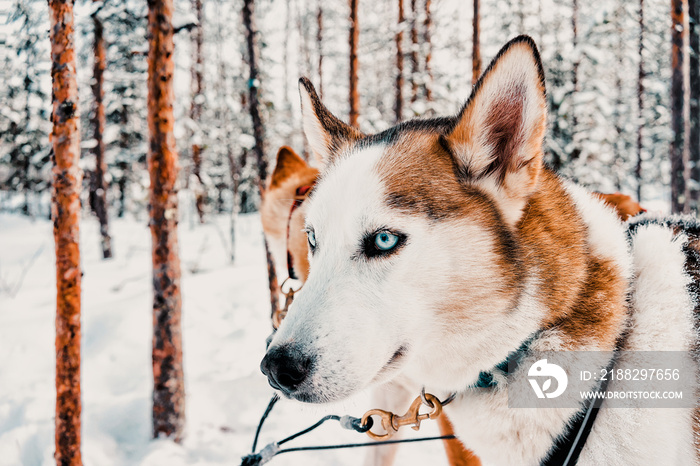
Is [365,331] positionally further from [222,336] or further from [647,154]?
[647,154]

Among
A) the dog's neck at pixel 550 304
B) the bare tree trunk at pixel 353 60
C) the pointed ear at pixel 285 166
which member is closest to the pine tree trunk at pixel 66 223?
the pointed ear at pixel 285 166

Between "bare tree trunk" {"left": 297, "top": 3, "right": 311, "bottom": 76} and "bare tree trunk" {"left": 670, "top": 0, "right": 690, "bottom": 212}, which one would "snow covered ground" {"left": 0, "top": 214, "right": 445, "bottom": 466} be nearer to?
"bare tree trunk" {"left": 670, "top": 0, "right": 690, "bottom": 212}

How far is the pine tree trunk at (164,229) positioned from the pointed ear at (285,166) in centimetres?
84

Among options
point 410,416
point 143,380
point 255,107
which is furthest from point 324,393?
point 255,107

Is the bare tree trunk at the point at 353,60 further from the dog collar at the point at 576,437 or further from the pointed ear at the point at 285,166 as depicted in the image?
the dog collar at the point at 576,437

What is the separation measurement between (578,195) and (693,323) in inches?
22.5

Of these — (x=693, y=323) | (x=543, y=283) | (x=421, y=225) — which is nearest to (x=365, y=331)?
(x=421, y=225)

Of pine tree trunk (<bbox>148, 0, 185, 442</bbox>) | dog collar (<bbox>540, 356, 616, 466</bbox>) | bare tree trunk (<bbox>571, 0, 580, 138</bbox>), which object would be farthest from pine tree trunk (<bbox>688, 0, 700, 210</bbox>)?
pine tree trunk (<bbox>148, 0, 185, 442</bbox>)

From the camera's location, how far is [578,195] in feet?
5.32

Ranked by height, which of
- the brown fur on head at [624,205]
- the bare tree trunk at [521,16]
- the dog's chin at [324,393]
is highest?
the bare tree trunk at [521,16]

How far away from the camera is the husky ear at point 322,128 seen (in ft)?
5.99

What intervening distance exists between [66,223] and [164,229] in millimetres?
727

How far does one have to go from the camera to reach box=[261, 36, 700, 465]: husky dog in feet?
4.00

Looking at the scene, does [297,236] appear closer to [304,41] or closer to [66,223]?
[66,223]
